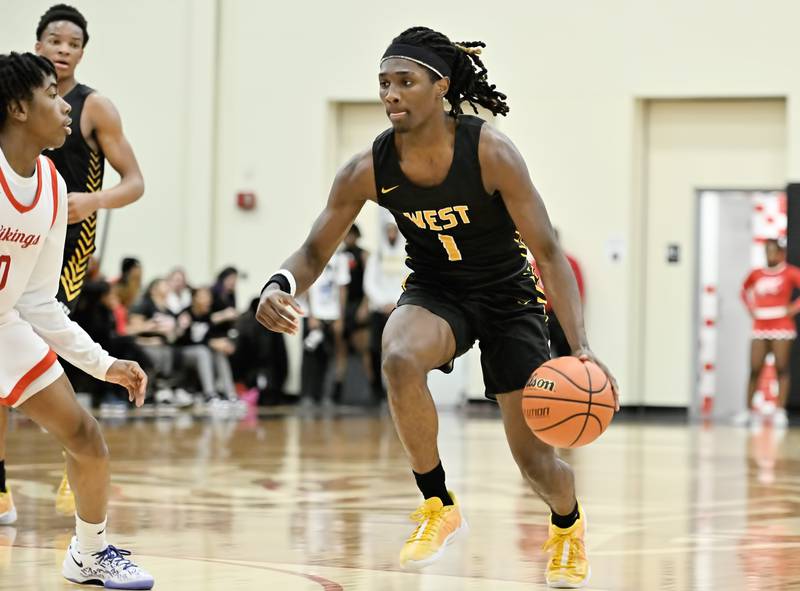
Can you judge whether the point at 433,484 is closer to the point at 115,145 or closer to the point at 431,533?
the point at 431,533

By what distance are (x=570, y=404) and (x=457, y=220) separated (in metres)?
0.77

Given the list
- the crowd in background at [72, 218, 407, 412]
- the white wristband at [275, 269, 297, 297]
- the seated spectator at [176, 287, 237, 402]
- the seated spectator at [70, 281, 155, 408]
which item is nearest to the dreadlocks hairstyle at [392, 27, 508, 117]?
the white wristband at [275, 269, 297, 297]

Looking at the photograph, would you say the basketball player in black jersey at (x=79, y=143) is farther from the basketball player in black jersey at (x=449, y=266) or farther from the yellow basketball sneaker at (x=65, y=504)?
the basketball player in black jersey at (x=449, y=266)

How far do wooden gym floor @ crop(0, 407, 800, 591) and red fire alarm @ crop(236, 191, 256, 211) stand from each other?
5.75 m

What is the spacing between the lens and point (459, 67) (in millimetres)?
4977

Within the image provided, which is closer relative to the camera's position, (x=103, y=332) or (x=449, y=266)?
(x=449, y=266)

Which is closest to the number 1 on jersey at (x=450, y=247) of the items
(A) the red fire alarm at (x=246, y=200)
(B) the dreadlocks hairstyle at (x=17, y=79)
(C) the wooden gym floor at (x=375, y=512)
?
(C) the wooden gym floor at (x=375, y=512)

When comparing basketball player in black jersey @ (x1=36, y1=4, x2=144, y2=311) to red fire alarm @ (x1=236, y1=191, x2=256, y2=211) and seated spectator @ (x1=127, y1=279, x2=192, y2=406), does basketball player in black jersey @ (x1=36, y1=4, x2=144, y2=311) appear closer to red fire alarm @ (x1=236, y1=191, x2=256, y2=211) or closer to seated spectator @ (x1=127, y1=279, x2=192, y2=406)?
seated spectator @ (x1=127, y1=279, x2=192, y2=406)

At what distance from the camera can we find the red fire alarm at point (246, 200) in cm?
1727

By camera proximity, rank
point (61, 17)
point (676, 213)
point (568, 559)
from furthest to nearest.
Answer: point (676, 213), point (61, 17), point (568, 559)

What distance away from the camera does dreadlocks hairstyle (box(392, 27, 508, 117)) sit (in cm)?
480

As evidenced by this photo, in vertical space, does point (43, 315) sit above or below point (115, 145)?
below

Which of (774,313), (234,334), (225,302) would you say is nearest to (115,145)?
(234,334)

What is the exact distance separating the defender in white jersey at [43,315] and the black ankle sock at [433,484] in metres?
0.96
